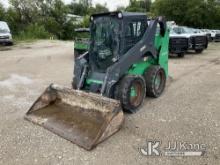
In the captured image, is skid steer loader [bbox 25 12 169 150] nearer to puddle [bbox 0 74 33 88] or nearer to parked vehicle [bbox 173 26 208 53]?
puddle [bbox 0 74 33 88]

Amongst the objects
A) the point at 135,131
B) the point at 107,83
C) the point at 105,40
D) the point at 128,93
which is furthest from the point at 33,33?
the point at 135,131

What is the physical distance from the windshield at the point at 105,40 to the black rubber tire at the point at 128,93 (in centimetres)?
63

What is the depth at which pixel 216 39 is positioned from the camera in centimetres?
2353

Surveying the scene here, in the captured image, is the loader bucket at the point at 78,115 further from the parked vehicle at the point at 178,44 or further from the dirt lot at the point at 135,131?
the parked vehicle at the point at 178,44

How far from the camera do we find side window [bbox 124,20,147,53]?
208 inches

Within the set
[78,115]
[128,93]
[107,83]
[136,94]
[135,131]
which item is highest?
[107,83]

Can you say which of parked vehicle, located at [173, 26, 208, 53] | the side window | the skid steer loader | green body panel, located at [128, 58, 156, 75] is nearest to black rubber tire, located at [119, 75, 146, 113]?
the skid steer loader

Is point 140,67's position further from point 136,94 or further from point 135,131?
point 135,131

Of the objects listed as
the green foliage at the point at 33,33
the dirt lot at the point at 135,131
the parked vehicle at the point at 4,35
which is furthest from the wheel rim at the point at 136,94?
the green foliage at the point at 33,33

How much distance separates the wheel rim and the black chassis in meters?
0.38

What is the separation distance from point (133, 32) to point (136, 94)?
1332mm

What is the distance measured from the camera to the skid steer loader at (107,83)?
13.6ft

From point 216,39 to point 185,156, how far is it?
22386mm

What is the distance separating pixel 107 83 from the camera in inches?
190
